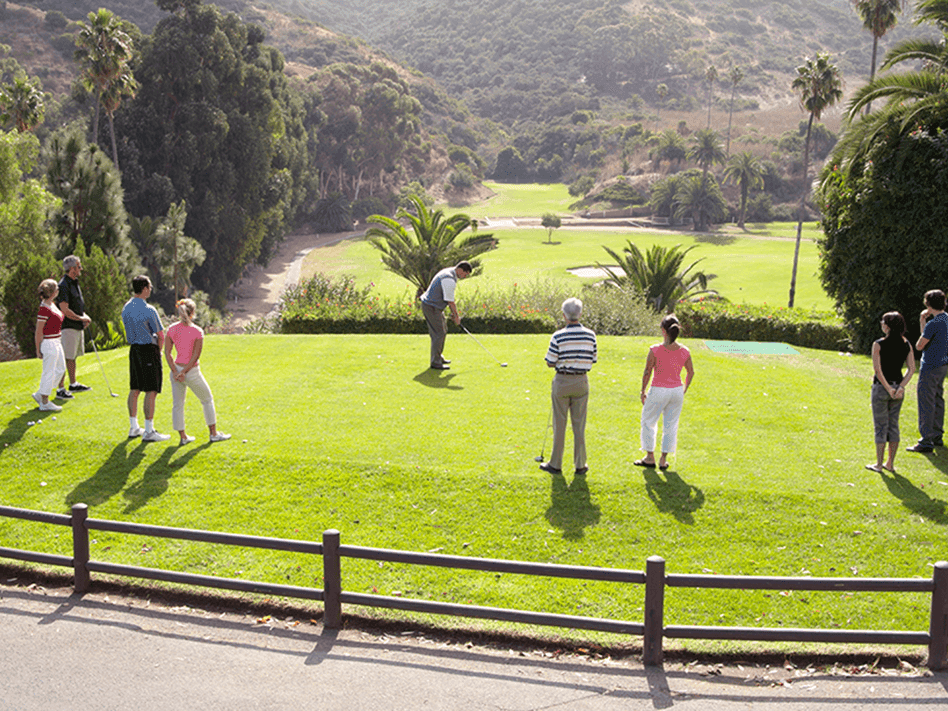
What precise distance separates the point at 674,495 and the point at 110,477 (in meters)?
6.83

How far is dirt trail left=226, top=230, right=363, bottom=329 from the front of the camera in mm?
55091

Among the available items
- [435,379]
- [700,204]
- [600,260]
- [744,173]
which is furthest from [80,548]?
[744,173]

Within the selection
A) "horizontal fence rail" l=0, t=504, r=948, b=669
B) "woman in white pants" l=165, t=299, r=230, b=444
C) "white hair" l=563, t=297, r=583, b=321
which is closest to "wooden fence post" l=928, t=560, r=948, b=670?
"horizontal fence rail" l=0, t=504, r=948, b=669

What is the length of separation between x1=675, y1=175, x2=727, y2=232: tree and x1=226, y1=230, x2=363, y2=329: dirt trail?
38341 millimetres

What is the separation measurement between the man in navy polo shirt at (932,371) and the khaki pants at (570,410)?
452cm

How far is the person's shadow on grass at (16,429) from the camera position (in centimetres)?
1086

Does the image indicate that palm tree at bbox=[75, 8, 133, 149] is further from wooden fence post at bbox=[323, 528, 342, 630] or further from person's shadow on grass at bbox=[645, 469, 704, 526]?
wooden fence post at bbox=[323, 528, 342, 630]

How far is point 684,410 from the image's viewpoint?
1262cm

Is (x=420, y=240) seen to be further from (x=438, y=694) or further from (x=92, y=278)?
(x=438, y=694)

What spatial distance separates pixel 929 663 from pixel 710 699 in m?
1.88

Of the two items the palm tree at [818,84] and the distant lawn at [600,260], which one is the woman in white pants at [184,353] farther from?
the palm tree at [818,84]

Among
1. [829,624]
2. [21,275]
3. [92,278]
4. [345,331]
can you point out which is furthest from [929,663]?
[21,275]

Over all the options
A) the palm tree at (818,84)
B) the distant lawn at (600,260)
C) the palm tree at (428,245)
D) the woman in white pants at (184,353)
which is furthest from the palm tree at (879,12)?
the woman in white pants at (184,353)

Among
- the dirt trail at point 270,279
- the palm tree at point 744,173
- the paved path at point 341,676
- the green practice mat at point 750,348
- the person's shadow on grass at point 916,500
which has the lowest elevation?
the dirt trail at point 270,279
